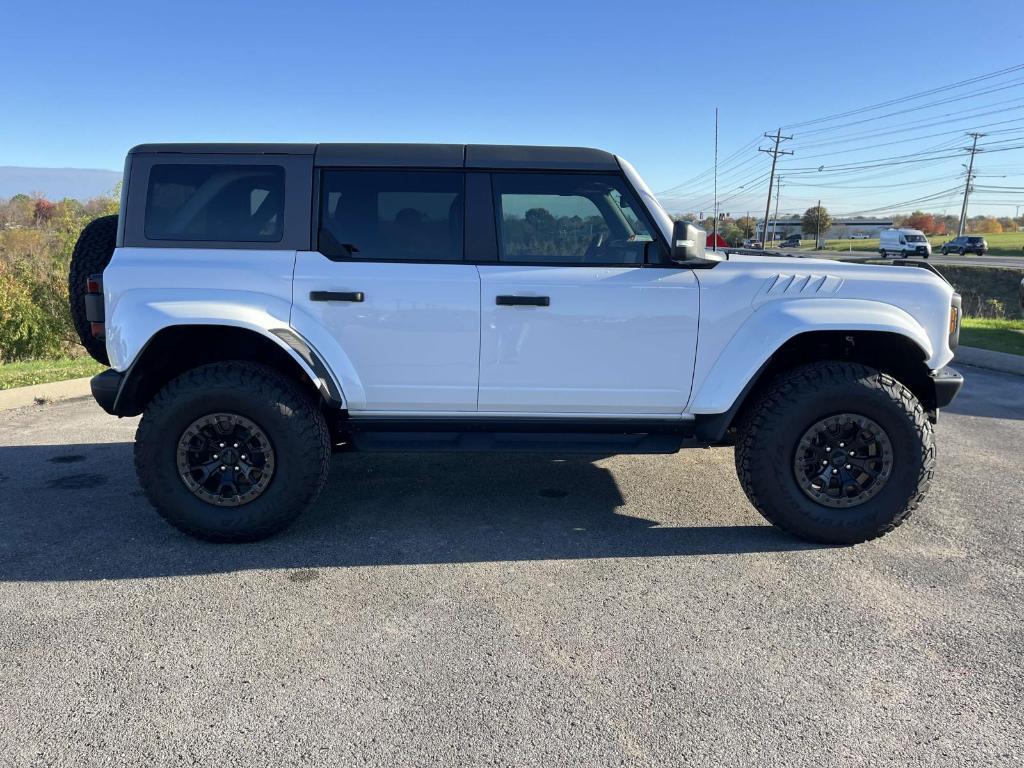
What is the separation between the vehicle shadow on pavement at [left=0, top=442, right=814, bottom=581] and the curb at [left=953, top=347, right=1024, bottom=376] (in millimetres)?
6911

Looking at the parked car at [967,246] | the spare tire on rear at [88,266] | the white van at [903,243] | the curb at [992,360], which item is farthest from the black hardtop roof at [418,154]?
the parked car at [967,246]

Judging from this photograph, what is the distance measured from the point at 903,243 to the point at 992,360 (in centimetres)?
4903

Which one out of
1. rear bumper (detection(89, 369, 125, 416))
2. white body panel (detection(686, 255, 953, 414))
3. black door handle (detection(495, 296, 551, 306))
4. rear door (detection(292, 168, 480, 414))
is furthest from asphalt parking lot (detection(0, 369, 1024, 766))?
black door handle (detection(495, 296, 551, 306))

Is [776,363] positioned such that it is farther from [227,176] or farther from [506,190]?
[227,176]

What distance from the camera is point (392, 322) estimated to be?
11.9 ft

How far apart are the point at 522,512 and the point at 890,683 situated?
2.12 metres

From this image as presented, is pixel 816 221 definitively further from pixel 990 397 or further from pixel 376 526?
pixel 376 526

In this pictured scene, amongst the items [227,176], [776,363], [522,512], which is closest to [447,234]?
[227,176]

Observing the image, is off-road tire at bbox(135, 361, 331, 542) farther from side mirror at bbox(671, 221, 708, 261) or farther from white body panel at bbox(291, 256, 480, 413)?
side mirror at bbox(671, 221, 708, 261)

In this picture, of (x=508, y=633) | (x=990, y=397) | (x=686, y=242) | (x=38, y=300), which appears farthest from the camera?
(x=38, y=300)

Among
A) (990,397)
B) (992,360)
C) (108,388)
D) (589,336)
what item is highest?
(589,336)

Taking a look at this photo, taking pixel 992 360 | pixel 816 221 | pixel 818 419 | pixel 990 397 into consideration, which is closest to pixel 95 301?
pixel 818 419

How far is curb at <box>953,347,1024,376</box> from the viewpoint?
890cm

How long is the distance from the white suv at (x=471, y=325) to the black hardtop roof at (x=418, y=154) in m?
0.01
